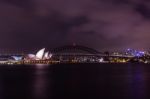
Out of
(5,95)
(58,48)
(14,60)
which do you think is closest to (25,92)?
(5,95)

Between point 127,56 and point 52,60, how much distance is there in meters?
25.6

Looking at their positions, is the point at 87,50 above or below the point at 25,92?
above

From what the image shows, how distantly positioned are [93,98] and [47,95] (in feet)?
10.4

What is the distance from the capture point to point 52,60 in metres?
121

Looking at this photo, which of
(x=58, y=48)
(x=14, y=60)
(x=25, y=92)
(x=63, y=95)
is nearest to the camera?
(x=63, y=95)

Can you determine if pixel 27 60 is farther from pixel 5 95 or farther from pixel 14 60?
pixel 5 95

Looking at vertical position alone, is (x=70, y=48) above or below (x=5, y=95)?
above

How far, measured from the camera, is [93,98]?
20.8 meters

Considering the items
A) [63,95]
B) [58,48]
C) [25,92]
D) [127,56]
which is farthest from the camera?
[58,48]

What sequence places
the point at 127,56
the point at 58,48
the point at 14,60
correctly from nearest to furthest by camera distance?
the point at 127,56 < the point at 14,60 < the point at 58,48

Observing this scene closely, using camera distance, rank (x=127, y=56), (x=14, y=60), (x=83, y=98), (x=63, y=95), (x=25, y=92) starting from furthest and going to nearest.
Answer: (x=14, y=60)
(x=127, y=56)
(x=25, y=92)
(x=63, y=95)
(x=83, y=98)

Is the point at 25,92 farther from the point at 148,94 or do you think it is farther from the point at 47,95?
the point at 148,94

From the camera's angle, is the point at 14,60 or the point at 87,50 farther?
the point at 87,50

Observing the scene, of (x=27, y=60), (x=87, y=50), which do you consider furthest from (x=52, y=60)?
(x=87, y=50)
